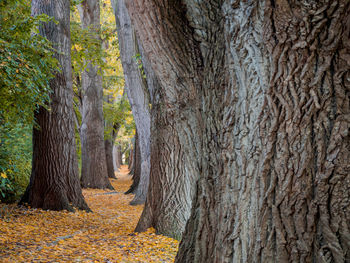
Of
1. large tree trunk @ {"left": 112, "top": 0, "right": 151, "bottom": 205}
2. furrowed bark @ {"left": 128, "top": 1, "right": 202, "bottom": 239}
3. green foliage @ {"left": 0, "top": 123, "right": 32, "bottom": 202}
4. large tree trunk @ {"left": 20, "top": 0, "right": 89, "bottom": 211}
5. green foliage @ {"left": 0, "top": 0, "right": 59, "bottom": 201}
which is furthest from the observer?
large tree trunk @ {"left": 112, "top": 0, "right": 151, "bottom": 205}

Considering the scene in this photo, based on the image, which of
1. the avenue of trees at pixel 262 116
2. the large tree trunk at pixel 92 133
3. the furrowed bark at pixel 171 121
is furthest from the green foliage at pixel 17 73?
the large tree trunk at pixel 92 133

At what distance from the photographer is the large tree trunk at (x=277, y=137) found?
6.53 feet

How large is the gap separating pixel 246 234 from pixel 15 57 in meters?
5.15

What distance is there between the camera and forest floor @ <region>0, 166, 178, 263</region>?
4.41 m

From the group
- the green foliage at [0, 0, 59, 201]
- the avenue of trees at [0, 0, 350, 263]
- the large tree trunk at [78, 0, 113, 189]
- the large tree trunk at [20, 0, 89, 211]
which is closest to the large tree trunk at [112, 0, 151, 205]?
the large tree trunk at [20, 0, 89, 211]

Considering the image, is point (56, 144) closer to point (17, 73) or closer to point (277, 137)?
point (17, 73)

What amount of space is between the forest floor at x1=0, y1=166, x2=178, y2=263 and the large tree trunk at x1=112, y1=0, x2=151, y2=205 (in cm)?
193

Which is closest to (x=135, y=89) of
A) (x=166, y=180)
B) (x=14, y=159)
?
(x=14, y=159)

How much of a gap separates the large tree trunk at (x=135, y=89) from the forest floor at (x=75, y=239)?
1.93 m

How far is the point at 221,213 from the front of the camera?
2480 millimetres

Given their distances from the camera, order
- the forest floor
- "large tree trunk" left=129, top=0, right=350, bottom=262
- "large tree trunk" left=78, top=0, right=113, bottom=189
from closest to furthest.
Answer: "large tree trunk" left=129, top=0, right=350, bottom=262, the forest floor, "large tree trunk" left=78, top=0, right=113, bottom=189

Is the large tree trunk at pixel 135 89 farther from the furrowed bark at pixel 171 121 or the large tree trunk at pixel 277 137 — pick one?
the large tree trunk at pixel 277 137

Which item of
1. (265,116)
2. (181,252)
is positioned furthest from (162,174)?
(265,116)

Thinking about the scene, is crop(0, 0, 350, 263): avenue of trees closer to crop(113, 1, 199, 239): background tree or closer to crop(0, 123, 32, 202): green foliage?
crop(113, 1, 199, 239): background tree
